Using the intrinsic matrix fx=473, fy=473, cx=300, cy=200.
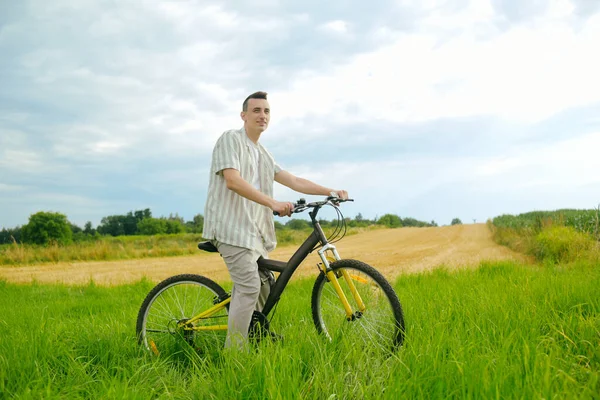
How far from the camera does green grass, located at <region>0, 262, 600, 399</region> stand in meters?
2.68

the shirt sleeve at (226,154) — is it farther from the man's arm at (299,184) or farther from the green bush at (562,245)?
the green bush at (562,245)

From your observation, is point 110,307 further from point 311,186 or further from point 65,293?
point 311,186

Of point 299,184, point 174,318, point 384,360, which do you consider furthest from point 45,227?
point 384,360

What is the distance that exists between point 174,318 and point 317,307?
1.52 m

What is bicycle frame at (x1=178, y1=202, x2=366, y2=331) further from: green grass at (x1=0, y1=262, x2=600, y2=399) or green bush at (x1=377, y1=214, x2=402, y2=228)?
green bush at (x1=377, y1=214, x2=402, y2=228)

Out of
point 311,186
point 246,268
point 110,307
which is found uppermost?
point 311,186

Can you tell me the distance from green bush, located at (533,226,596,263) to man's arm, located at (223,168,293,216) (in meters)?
8.02

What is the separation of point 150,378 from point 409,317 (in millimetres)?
2395

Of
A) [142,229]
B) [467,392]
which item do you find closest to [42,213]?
[142,229]

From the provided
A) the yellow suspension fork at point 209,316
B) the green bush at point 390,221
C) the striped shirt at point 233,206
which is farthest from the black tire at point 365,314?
the green bush at point 390,221

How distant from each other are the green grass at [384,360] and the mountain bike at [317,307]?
0.18m

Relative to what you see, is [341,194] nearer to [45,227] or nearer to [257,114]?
[257,114]

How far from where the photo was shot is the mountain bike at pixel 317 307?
3561 mm

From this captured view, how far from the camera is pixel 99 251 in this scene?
17.7 metres
